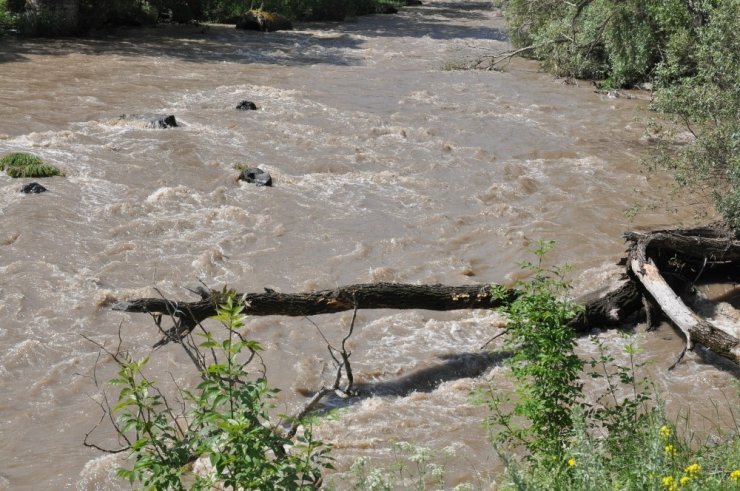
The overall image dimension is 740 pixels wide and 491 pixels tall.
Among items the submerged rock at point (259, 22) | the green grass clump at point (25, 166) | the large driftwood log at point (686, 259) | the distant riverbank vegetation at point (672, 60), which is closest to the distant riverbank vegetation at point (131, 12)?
the submerged rock at point (259, 22)

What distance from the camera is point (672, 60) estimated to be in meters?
16.6

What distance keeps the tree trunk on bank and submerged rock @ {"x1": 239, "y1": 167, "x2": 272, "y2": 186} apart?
565cm

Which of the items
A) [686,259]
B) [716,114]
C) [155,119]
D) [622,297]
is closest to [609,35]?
[716,114]

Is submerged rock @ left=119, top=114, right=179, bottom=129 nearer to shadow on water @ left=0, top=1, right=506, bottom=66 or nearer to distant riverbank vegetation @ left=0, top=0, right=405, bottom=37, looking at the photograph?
shadow on water @ left=0, top=1, right=506, bottom=66

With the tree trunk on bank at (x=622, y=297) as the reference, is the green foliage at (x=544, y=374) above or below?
above

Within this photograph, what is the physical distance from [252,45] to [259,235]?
57.3 feet

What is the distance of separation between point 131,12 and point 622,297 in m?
25.2

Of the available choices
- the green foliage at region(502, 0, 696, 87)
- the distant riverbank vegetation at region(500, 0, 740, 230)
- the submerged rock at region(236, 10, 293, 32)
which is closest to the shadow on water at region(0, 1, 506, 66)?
the submerged rock at region(236, 10, 293, 32)

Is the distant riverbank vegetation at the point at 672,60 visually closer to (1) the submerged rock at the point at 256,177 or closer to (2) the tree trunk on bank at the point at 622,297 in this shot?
(2) the tree trunk on bank at the point at 622,297

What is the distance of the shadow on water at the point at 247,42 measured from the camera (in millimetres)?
25203

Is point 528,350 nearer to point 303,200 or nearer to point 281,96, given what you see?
point 303,200

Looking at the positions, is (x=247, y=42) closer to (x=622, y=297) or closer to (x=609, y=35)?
(x=609, y=35)

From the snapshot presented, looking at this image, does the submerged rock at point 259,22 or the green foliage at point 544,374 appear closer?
the green foliage at point 544,374

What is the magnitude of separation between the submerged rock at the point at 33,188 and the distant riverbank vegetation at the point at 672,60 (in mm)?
9152
